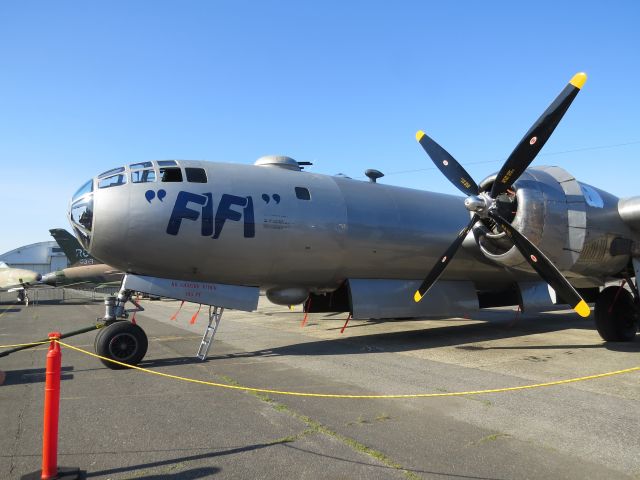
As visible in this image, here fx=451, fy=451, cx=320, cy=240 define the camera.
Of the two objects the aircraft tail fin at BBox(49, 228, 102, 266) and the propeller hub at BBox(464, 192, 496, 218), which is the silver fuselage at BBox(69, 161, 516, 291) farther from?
the aircraft tail fin at BBox(49, 228, 102, 266)

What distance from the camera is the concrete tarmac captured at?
436 cm

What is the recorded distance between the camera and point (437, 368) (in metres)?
9.00

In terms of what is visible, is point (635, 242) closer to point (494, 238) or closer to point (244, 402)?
point (494, 238)

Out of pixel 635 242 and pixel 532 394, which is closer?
pixel 532 394

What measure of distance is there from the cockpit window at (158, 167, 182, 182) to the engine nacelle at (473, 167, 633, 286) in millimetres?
7342

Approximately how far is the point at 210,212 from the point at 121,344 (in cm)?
324

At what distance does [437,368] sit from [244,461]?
5.52m

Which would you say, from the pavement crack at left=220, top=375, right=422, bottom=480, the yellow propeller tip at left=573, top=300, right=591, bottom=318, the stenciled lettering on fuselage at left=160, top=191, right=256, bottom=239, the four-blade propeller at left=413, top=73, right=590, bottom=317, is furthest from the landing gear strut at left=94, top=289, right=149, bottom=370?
the yellow propeller tip at left=573, top=300, right=591, bottom=318

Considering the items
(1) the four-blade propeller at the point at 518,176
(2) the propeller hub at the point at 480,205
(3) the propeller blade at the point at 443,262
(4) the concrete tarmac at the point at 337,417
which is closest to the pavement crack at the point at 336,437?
(4) the concrete tarmac at the point at 337,417

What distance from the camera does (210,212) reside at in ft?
32.3

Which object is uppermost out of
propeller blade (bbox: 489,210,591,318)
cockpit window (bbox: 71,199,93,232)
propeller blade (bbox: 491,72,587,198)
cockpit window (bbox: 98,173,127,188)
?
propeller blade (bbox: 491,72,587,198)

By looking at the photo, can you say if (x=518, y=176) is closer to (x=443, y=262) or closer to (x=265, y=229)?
(x=443, y=262)

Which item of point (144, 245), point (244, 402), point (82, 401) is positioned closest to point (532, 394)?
point (244, 402)

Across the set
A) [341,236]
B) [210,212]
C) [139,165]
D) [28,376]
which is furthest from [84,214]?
[341,236]
